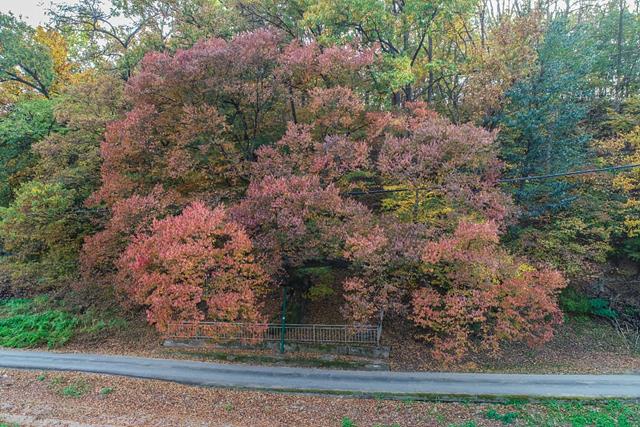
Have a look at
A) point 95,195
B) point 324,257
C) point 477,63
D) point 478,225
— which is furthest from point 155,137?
point 477,63

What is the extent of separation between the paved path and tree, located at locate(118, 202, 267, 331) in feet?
10.8

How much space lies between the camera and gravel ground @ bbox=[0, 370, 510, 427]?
9.59 metres

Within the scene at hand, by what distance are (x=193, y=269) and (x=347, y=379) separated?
600cm

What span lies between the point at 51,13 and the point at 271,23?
9751mm

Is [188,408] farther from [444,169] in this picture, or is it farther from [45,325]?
[444,169]

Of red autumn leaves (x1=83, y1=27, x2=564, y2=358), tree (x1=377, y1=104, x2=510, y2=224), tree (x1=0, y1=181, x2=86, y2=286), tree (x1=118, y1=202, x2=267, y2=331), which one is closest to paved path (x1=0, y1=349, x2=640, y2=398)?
red autumn leaves (x1=83, y1=27, x2=564, y2=358)

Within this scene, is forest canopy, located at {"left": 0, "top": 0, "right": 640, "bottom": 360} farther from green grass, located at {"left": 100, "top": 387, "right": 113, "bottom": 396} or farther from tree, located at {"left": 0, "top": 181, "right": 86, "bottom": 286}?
green grass, located at {"left": 100, "top": 387, "right": 113, "bottom": 396}

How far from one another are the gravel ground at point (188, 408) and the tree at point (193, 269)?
8.50ft

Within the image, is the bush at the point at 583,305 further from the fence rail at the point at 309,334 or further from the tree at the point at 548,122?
the fence rail at the point at 309,334

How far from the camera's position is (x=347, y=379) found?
11.8 meters

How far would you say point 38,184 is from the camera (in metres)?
14.3

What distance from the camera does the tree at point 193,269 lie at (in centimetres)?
911

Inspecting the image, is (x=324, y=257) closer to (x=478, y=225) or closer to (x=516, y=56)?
(x=478, y=225)

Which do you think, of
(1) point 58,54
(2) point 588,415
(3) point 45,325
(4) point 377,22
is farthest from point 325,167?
(1) point 58,54
